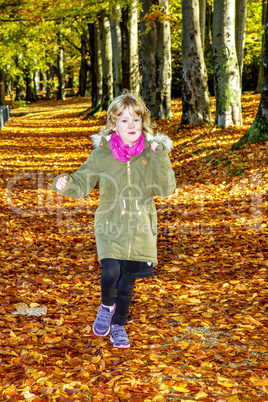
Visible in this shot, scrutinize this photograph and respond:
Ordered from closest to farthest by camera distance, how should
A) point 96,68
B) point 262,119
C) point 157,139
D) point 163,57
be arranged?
point 157,139 → point 262,119 → point 163,57 → point 96,68

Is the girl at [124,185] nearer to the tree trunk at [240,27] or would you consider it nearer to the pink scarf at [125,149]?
the pink scarf at [125,149]

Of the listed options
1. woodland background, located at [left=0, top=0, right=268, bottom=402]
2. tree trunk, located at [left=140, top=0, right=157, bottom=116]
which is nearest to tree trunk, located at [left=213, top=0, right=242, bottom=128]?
woodland background, located at [left=0, top=0, right=268, bottom=402]

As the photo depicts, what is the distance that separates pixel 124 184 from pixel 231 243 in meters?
3.32

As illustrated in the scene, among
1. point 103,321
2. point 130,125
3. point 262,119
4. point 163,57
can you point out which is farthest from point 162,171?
point 163,57

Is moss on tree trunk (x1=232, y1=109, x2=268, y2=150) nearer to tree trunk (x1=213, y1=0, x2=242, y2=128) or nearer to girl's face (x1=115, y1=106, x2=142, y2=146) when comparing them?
tree trunk (x1=213, y1=0, x2=242, y2=128)

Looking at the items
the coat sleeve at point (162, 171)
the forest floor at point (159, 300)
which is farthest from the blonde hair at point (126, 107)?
the forest floor at point (159, 300)

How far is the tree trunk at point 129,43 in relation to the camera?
17.0m

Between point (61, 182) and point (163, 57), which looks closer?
point (61, 182)

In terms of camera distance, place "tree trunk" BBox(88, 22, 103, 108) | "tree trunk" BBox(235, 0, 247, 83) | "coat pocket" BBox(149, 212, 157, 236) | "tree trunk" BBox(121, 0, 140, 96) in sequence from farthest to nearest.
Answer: "tree trunk" BBox(88, 22, 103, 108), "tree trunk" BBox(121, 0, 140, 96), "tree trunk" BBox(235, 0, 247, 83), "coat pocket" BBox(149, 212, 157, 236)

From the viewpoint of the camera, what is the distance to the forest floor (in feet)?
11.0

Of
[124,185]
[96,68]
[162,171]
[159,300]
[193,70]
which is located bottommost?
[159,300]

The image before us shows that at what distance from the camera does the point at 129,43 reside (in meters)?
17.2

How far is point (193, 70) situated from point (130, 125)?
10670 mm

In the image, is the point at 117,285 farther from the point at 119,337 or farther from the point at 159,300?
the point at 159,300
